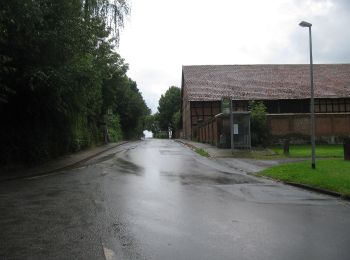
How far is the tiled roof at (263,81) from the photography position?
2377 inches

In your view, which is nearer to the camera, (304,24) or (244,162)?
(304,24)

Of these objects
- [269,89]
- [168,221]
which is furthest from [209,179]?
[269,89]

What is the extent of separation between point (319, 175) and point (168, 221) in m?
9.88

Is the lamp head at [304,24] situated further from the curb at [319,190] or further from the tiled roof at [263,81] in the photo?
the tiled roof at [263,81]

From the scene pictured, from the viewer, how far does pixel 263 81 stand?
2486 inches

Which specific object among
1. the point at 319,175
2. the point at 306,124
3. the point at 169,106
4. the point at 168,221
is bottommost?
the point at 168,221

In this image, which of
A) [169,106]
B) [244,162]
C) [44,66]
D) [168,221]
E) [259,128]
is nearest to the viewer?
[168,221]

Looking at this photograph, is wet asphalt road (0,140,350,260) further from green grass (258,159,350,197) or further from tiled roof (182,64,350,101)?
tiled roof (182,64,350,101)

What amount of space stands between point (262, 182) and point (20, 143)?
11.5 metres

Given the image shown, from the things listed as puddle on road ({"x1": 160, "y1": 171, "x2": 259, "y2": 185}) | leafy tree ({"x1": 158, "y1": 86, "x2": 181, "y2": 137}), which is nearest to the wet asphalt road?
puddle on road ({"x1": 160, "y1": 171, "x2": 259, "y2": 185})

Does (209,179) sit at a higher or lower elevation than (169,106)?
lower

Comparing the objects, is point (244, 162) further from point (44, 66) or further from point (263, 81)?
point (263, 81)

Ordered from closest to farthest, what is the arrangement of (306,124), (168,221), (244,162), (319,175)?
(168,221), (319,175), (244,162), (306,124)

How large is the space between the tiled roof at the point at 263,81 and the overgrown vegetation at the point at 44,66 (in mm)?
34714
